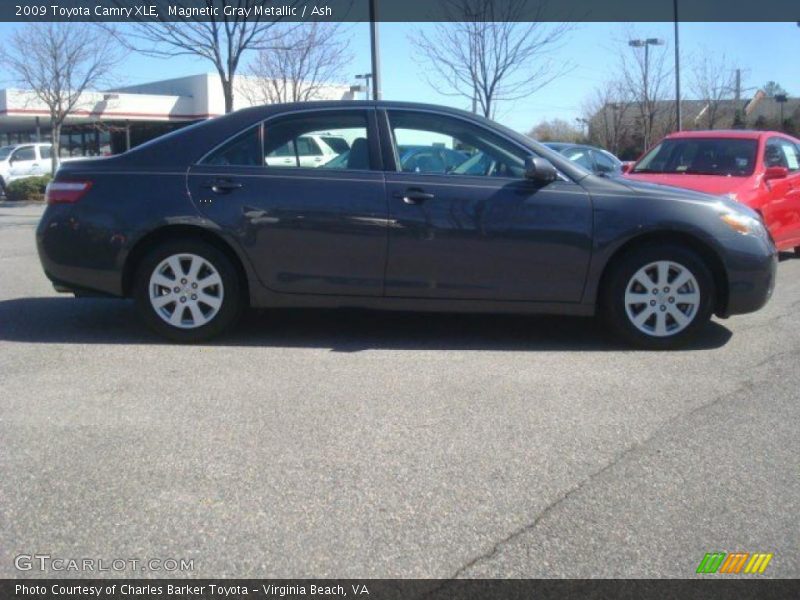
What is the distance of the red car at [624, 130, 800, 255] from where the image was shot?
9.24 m

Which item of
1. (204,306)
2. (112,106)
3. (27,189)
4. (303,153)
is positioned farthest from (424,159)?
(112,106)

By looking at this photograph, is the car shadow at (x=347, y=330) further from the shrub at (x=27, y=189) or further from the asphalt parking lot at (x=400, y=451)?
the shrub at (x=27, y=189)

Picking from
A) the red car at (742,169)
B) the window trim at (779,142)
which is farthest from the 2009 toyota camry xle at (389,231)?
the window trim at (779,142)

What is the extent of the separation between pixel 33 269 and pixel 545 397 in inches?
270

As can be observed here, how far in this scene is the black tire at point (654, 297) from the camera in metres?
6.15

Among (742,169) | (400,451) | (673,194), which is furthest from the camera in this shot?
(742,169)

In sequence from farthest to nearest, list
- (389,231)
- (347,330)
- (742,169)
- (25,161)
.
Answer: (25,161) < (742,169) < (347,330) < (389,231)

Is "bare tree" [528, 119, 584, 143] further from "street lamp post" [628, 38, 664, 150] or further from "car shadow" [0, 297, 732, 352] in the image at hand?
"car shadow" [0, 297, 732, 352]

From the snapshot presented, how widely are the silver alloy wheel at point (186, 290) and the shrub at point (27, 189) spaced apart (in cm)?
2053

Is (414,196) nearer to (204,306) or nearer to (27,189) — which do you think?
(204,306)

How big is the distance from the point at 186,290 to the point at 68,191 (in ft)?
3.59

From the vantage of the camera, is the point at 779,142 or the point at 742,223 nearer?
the point at 742,223

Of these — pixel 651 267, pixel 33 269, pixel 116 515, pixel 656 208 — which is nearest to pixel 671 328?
pixel 651 267

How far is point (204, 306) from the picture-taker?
6.25 m
